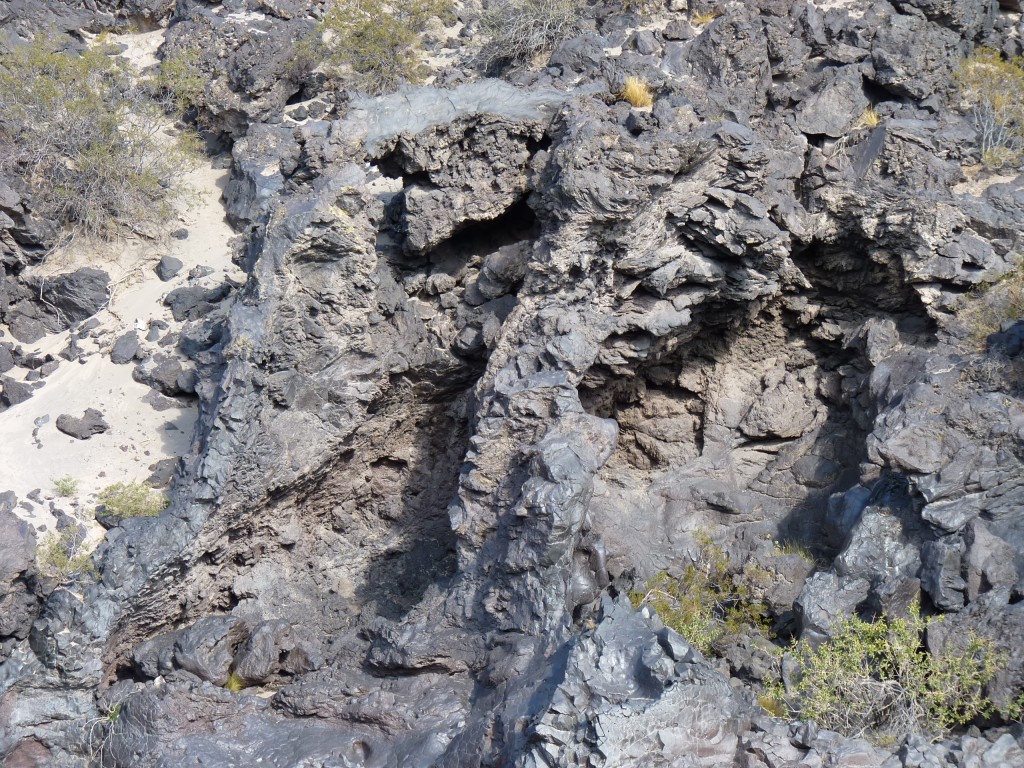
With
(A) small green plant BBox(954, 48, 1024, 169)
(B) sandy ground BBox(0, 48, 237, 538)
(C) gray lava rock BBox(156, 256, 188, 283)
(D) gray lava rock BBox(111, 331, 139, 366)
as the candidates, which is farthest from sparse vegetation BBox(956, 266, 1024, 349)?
(C) gray lava rock BBox(156, 256, 188, 283)

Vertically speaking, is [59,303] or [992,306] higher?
[992,306]

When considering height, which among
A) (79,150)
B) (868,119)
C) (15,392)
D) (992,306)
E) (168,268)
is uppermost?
(868,119)

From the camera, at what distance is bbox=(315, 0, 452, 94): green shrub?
55.2 ft

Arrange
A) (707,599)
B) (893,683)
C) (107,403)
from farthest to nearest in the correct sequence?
(107,403) → (707,599) → (893,683)

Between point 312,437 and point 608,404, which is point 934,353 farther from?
point 312,437

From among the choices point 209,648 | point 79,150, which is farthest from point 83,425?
point 79,150

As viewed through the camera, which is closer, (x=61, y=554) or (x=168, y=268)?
(x=61, y=554)

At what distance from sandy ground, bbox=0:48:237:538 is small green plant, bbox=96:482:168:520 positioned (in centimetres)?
20

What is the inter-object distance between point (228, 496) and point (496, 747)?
3920mm

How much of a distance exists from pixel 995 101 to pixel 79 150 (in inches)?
475

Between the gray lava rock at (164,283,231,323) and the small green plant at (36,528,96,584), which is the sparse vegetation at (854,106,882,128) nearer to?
the gray lava rock at (164,283,231,323)

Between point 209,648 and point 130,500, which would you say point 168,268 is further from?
point 209,648

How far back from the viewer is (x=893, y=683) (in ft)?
26.0

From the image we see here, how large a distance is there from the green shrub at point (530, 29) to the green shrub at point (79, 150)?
4881 millimetres
